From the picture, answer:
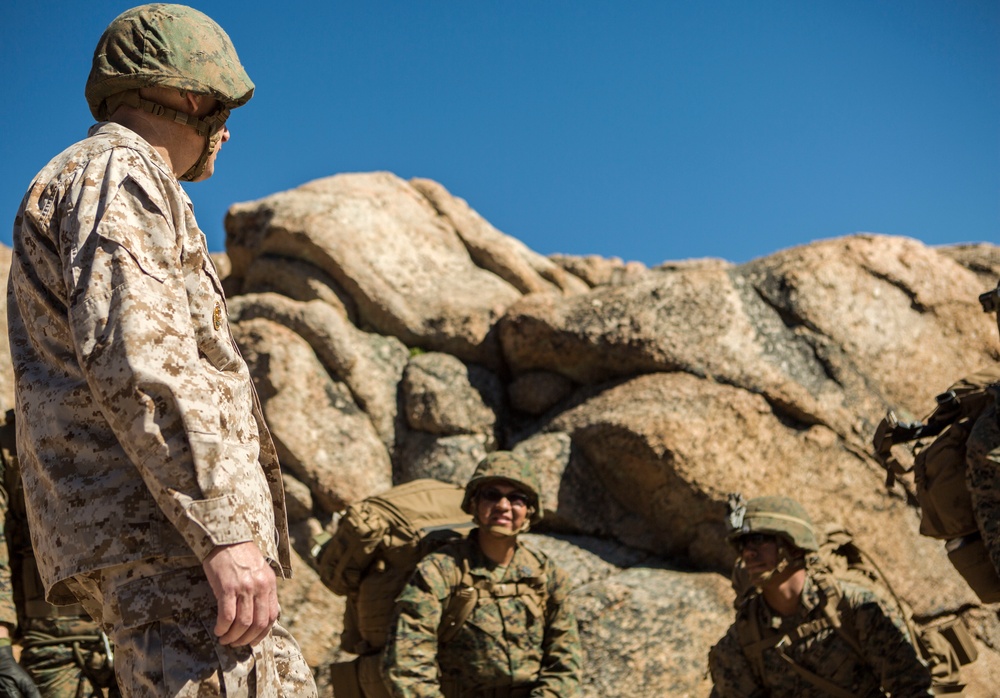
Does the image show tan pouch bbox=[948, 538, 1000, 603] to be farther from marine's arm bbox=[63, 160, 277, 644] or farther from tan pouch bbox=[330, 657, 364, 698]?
marine's arm bbox=[63, 160, 277, 644]

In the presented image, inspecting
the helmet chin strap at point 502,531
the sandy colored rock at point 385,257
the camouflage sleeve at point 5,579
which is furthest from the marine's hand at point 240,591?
the sandy colored rock at point 385,257

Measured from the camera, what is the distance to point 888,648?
6.78 meters

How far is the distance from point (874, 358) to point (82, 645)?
7.97 metres

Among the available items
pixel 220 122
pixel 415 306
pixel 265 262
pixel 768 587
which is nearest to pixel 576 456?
pixel 415 306

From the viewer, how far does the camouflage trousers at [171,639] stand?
267cm

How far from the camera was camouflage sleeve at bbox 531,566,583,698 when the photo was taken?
23.0 ft

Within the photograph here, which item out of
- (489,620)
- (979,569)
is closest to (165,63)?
(489,620)

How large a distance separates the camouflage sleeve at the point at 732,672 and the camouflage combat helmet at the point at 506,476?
1533 millimetres

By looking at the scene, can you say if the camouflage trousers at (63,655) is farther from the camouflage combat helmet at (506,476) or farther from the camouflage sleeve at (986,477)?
the camouflage sleeve at (986,477)

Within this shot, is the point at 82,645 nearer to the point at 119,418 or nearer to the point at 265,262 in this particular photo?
the point at 119,418

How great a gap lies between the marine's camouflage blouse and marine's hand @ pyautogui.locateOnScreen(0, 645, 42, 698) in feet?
8.35

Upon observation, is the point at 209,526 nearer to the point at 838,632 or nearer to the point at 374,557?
the point at 374,557

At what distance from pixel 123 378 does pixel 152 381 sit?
2.8 inches

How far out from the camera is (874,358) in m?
11.2
